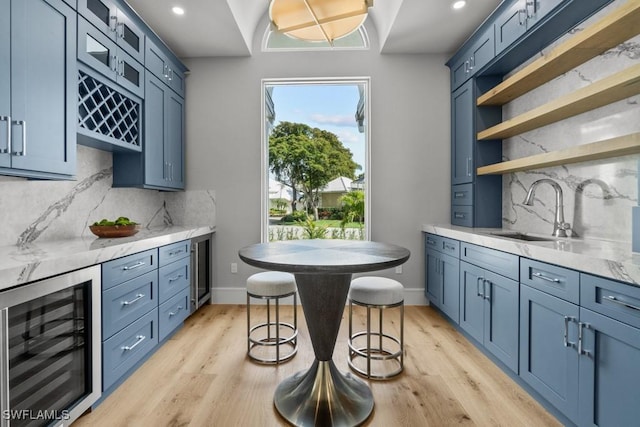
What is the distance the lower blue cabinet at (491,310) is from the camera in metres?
2.04

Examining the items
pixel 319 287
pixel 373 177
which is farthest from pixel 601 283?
pixel 373 177

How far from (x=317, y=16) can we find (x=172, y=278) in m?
2.24

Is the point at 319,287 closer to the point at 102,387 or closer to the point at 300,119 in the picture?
the point at 102,387

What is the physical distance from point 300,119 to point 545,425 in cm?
361

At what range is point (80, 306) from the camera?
1.69 m

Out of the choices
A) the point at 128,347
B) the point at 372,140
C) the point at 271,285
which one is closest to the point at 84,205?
the point at 128,347

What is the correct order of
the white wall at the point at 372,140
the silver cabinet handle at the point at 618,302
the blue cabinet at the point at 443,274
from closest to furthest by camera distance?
the silver cabinet handle at the point at 618,302 < the blue cabinet at the point at 443,274 < the white wall at the point at 372,140

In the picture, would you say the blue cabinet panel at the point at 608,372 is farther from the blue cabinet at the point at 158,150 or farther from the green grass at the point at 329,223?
the blue cabinet at the point at 158,150

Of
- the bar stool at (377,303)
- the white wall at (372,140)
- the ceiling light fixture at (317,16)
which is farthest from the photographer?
the white wall at (372,140)

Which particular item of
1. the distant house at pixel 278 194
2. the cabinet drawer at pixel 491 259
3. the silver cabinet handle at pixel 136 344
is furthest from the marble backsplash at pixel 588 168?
the silver cabinet handle at pixel 136 344

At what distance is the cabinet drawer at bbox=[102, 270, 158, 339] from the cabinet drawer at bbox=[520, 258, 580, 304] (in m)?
2.47

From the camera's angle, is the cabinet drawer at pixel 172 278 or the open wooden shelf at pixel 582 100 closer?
the open wooden shelf at pixel 582 100

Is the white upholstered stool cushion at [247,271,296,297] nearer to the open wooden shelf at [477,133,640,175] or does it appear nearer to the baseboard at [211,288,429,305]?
the baseboard at [211,288,429,305]

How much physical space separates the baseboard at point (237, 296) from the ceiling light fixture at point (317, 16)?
108 inches
